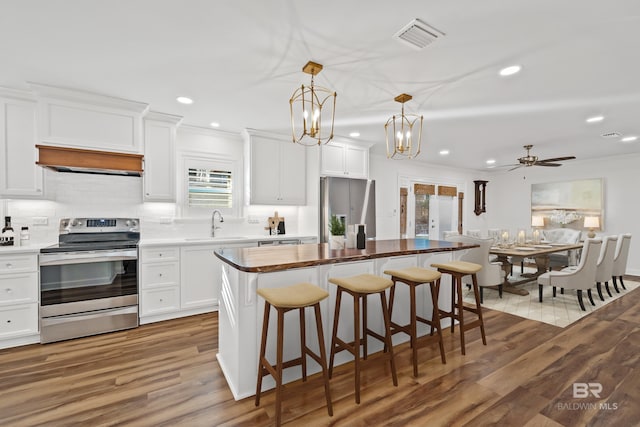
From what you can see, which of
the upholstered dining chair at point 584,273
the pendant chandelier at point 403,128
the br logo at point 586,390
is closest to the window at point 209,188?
the pendant chandelier at point 403,128

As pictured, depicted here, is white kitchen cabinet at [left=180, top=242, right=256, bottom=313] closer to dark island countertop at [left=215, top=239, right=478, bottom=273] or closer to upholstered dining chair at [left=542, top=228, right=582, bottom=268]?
dark island countertop at [left=215, top=239, right=478, bottom=273]

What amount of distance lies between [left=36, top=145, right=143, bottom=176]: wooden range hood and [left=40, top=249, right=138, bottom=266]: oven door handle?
912mm

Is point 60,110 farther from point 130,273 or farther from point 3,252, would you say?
point 130,273

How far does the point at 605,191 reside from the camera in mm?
6129

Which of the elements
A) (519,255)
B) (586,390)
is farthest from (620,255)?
(586,390)

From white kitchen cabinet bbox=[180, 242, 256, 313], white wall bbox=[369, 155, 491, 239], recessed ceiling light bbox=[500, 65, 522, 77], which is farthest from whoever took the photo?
white wall bbox=[369, 155, 491, 239]

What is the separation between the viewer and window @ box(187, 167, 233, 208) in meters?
4.19

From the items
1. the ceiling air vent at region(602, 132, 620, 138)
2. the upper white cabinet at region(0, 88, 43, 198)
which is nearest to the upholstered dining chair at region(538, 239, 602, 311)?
the ceiling air vent at region(602, 132, 620, 138)

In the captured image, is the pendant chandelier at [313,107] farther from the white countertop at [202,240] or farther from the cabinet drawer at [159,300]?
the cabinet drawer at [159,300]

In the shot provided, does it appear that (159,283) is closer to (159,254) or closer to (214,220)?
(159,254)

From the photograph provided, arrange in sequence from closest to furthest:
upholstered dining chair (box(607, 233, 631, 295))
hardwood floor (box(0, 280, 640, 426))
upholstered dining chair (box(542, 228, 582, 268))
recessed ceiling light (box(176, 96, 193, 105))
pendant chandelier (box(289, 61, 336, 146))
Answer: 1. hardwood floor (box(0, 280, 640, 426))
2. pendant chandelier (box(289, 61, 336, 146))
3. recessed ceiling light (box(176, 96, 193, 105))
4. upholstered dining chair (box(607, 233, 631, 295))
5. upholstered dining chair (box(542, 228, 582, 268))

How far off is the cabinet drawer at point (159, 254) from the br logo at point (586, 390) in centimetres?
394

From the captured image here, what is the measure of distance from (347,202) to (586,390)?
3.29 m

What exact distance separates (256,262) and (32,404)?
70.2 inches
